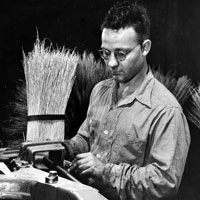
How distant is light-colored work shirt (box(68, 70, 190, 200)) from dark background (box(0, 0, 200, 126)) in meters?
0.78

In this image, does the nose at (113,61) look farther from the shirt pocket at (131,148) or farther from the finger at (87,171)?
the finger at (87,171)

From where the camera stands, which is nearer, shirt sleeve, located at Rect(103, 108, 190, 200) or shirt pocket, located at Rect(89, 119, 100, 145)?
shirt sleeve, located at Rect(103, 108, 190, 200)

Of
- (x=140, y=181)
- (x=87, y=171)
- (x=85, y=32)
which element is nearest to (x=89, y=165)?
(x=87, y=171)

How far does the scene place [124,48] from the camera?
6.76 ft

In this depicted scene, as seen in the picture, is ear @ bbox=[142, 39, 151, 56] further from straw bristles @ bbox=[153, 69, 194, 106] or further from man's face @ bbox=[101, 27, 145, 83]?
straw bristles @ bbox=[153, 69, 194, 106]

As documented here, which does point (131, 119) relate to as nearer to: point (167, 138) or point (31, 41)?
point (167, 138)

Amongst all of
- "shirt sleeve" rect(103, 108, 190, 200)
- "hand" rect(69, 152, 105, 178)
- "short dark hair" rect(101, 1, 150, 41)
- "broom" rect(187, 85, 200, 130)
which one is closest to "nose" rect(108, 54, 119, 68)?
"short dark hair" rect(101, 1, 150, 41)

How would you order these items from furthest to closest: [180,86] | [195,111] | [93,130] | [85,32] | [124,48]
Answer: [85,32], [180,86], [195,111], [93,130], [124,48]

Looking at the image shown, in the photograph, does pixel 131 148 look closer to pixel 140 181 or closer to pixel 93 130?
pixel 140 181

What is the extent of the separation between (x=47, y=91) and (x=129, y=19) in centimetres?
81

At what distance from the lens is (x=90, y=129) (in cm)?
236

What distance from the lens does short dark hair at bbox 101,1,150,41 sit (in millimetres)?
2072

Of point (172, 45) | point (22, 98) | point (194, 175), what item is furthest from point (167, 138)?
point (22, 98)

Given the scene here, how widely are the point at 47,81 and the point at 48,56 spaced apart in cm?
15
